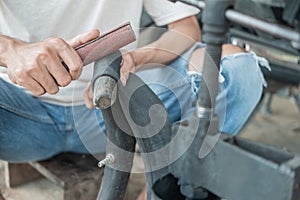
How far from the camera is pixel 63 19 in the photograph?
3.39ft

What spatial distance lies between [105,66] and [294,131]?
1544 millimetres

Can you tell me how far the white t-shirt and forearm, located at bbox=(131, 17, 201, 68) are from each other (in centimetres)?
5

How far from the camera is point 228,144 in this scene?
54 centimetres

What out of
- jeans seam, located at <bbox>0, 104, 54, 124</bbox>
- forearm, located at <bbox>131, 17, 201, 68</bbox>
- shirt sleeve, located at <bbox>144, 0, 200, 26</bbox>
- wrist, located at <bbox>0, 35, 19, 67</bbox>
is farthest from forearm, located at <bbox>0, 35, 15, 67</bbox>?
shirt sleeve, located at <bbox>144, 0, 200, 26</bbox>

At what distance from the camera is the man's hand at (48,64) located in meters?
0.67

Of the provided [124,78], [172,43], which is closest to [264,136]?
[172,43]

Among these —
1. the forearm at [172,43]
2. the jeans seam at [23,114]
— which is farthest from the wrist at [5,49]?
the forearm at [172,43]

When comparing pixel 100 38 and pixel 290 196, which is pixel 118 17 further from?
pixel 290 196

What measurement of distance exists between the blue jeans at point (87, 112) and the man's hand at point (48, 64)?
0.90 feet

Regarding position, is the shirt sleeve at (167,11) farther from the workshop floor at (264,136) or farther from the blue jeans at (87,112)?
the workshop floor at (264,136)

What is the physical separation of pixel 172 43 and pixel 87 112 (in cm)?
28

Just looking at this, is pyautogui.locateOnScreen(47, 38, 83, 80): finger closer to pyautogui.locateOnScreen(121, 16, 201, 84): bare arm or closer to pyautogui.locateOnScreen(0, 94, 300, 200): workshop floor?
pyautogui.locateOnScreen(121, 16, 201, 84): bare arm

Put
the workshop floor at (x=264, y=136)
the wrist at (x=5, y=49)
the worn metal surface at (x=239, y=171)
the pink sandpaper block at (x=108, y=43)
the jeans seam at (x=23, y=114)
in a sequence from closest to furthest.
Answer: the worn metal surface at (x=239, y=171), the pink sandpaper block at (x=108, y=43), the wrist at (x=5, y=49), the jeans seam at (x=23, y=114), the workshop floor at (x=264, y=136)

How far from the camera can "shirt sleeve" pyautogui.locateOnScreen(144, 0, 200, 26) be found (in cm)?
113
